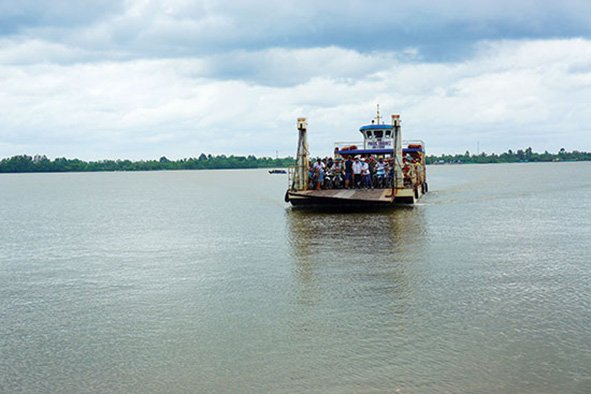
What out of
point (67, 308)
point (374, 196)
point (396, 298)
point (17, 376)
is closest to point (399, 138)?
point (374, 196)

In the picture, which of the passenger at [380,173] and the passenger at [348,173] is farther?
the passenger at [348,173]

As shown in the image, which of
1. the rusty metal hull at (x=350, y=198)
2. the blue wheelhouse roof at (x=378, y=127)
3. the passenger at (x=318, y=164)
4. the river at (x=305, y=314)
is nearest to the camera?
the river at (x=305, y=314)

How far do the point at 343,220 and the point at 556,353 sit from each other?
16090 millimetres

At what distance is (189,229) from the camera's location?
930 inches

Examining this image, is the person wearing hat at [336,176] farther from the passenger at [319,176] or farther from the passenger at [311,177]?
the passenger at [311,177]

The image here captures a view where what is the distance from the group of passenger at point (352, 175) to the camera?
95.9ft

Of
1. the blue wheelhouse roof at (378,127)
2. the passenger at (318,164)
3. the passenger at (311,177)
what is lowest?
the passenger at (311,177)

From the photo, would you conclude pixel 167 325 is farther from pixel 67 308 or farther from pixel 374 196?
pixel 374 196

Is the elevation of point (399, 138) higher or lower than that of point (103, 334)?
higher

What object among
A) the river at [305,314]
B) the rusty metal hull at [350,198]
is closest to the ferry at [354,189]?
the rusty metal hull at [350,198]

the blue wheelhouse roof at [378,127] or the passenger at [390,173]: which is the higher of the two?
the blue wheelhouse roof at [378,127]

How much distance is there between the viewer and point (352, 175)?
2969 cm

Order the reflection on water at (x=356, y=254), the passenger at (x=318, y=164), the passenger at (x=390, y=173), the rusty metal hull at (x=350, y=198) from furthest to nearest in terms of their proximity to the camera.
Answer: the passenger at (x=318, y=164) < the passenger at (x=390, y=173) < the rusty metal hull at (x=350, y=198) < the reflection on water at (x=356, y=254)

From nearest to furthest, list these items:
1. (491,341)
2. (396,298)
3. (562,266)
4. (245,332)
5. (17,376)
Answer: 1. (17,376)
2. (491,341)
3. (245,332)
4. (396,298)
5. (562,266)
